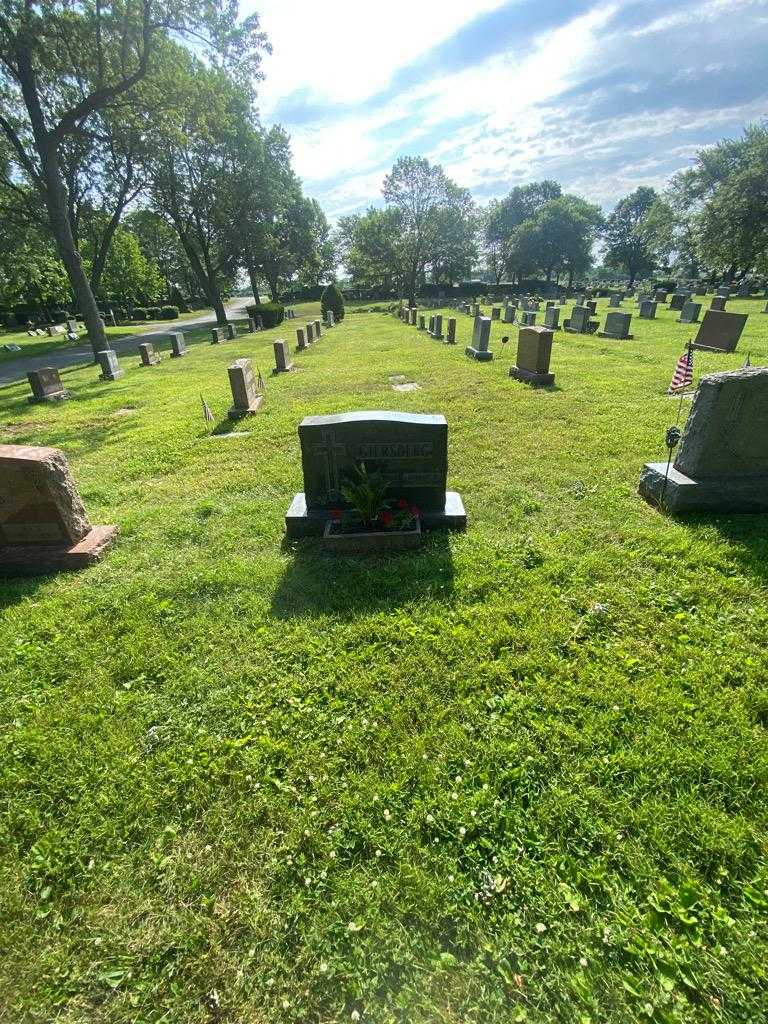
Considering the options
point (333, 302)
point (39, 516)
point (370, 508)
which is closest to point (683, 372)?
point (370, 508)

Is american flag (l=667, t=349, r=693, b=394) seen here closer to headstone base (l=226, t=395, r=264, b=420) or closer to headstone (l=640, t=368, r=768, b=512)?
headstone (l=640, t=368, r=768, b=512)

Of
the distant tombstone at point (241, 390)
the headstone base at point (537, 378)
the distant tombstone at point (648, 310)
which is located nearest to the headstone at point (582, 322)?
the distant tombstone at point (648, 310)

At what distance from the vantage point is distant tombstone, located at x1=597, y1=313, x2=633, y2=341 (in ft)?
56.4

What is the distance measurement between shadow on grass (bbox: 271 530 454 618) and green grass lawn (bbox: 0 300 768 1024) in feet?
0.09

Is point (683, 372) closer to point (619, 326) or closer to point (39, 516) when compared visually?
point (39, 516)

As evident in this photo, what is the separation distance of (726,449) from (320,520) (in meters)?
4.37

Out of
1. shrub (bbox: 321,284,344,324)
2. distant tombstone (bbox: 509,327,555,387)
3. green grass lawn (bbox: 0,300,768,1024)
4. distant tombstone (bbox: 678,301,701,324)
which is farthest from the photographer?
shrub (bbox: 321,284,344,324)

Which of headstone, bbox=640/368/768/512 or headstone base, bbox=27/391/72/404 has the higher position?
headstone, bbox=640/368/768/512

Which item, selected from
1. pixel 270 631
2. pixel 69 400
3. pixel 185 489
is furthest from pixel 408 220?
pixel 270 631

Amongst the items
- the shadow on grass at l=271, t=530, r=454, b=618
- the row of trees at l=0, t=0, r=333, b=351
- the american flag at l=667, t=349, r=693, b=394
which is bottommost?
the shadow on grass at l=271, t=530, r=454, b=618

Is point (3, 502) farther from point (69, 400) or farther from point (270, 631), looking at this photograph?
point (69, 400)

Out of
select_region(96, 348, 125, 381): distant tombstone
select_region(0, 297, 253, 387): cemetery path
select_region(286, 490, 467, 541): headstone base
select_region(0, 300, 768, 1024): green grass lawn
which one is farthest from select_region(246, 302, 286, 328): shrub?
select_region(0, 300, 768, 1024): green grass lawn

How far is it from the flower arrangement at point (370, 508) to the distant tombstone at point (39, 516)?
269cm

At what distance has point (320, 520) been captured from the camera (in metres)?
4.79
